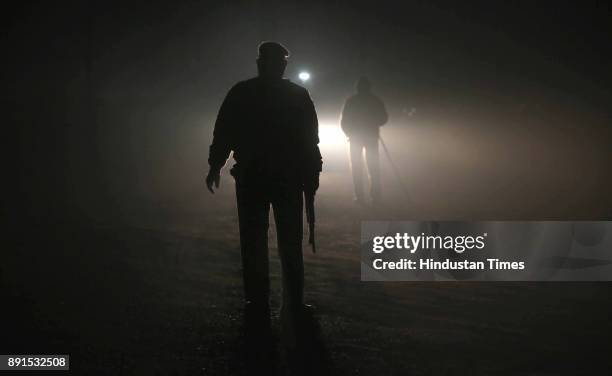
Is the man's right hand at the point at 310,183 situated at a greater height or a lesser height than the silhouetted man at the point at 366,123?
lesser

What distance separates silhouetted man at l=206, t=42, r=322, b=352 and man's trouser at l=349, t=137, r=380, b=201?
8311 millimetres

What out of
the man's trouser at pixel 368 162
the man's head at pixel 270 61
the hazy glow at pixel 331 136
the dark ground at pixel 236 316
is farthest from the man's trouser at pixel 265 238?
the hazy glow at pixel 331 136

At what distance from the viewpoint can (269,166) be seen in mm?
5574

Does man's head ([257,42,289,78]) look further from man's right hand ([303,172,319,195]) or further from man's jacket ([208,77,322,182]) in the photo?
man's right hand ([303,172,319,195])

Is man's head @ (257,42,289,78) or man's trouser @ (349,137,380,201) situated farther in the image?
man's trouser @ (349,137,380,201)

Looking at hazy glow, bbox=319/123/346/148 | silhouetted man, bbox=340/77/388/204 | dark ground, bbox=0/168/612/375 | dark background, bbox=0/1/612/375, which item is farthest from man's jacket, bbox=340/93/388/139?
hazy glow, bbox=319/123/346/148

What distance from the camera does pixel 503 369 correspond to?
4508mm

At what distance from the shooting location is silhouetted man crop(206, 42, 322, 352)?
557 centimetres

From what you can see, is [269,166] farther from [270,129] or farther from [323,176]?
[323,176]

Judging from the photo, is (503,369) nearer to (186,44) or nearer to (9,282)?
(9,282)

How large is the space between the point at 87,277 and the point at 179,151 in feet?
76.7

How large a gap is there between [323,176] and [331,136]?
3004 cm

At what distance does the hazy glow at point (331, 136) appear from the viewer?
140 ft

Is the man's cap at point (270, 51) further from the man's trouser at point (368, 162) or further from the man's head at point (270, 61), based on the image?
the man's trouser at point (368, 162)
